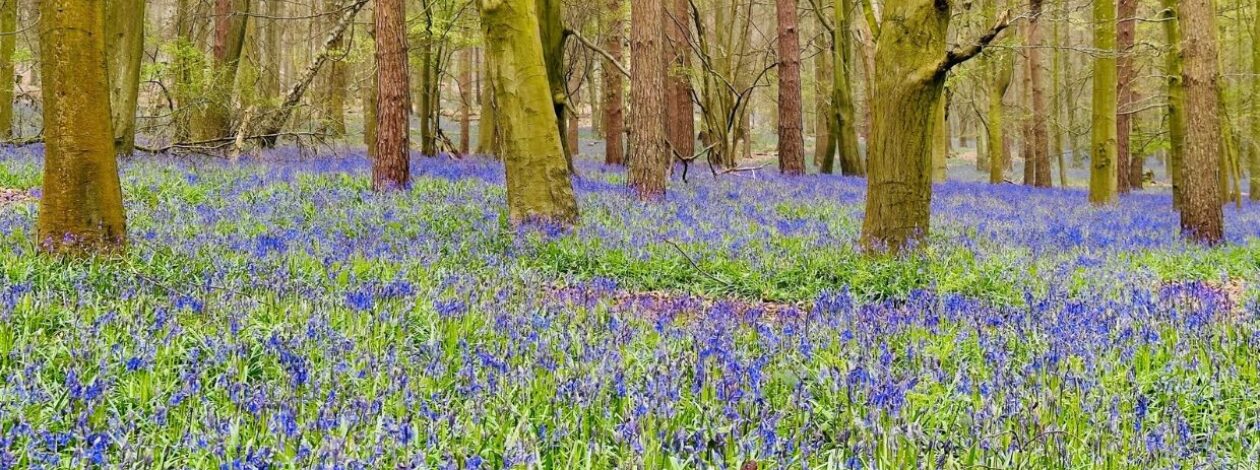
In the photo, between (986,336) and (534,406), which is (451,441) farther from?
(986,336)

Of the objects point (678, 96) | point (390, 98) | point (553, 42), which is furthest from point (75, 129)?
point (678, 96)

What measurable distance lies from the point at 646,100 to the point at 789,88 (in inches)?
309

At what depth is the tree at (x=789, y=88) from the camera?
18250mm

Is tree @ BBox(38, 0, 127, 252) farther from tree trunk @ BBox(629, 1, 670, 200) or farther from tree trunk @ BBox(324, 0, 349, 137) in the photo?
tree trunk @ BBox(324, 0, 349, 137)

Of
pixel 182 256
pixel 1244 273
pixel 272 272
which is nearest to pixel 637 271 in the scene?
pixel 272 272

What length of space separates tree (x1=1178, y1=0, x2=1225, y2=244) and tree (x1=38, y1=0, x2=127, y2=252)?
446 inches

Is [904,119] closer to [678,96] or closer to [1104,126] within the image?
[1104,126]

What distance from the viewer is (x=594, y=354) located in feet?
11.5

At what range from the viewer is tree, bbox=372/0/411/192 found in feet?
35.7

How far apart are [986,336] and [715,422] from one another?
220cm

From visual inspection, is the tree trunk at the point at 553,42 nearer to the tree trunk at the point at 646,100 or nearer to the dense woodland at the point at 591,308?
the tree trunk at the point at 646,100

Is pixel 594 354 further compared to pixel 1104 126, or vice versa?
pixel 1104 126

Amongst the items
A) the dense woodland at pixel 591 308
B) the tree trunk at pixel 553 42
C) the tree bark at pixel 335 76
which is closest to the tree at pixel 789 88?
the dense woodland at pixel 591 308

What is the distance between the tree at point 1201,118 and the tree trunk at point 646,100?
22.3 feet
